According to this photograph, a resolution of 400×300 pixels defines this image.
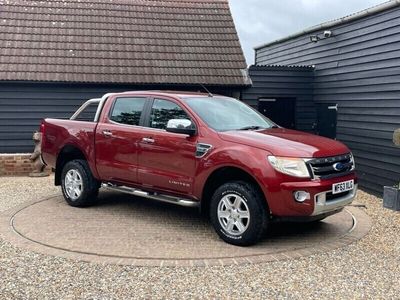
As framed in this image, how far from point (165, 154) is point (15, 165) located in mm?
6154

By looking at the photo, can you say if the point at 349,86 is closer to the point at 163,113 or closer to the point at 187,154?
the point at 163,113

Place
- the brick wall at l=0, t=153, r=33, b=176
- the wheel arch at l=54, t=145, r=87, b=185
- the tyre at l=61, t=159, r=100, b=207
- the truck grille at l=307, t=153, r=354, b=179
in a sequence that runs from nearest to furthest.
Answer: the truck grille at l=307, t=153, r=354, b=179 < the tyre at l=61, t=159, r=100, b=207 < the wheel arch at l=54, t=145, r=87, b=185 < the brick wall at l=0, t=153, r=33, b=176

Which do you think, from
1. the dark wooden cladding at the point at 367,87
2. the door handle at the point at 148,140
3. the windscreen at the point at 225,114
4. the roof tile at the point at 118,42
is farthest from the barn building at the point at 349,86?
the door handle at the point at 148,140

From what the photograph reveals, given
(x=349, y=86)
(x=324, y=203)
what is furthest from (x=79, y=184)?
(x=349, y=86)

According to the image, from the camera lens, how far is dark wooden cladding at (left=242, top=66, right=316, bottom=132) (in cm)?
1148

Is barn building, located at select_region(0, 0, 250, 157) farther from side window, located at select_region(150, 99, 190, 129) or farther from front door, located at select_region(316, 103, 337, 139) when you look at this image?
side window, located at select_region(150, 99, 190, 129)

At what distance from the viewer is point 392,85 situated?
8.30 m

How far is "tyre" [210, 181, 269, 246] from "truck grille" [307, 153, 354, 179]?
2.26 feet

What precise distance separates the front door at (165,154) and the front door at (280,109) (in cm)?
593

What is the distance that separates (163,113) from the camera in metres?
6.14

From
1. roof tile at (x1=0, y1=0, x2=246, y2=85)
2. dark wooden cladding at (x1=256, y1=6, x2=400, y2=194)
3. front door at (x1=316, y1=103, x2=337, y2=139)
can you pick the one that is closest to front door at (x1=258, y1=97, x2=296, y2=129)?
front door at (x1=316, y1=103, x2=337, y2=139)

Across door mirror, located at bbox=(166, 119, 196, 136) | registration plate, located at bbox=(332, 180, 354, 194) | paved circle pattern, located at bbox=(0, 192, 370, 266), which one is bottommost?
paved circle pattern, located at bbox=(0, 192, 370, 266)

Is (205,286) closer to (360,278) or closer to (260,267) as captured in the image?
(260,267)

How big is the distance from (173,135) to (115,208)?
80.5 inches
